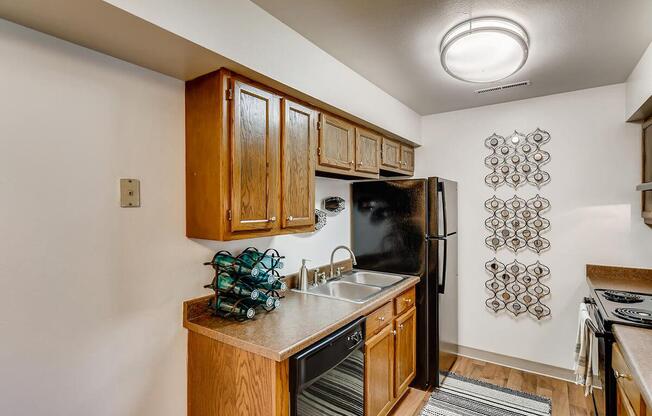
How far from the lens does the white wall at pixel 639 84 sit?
1956 mm

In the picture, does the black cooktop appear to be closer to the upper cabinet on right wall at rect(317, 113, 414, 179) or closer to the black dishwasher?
the black dishwasher

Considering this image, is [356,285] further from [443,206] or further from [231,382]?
[231,382]

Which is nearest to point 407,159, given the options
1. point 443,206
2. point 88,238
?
point 443,206

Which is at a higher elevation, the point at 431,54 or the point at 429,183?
the point at 431,54

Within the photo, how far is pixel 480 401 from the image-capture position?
2488mm

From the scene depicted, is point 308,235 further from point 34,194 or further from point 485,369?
point 485,369

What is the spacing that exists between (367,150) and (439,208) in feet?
2.42

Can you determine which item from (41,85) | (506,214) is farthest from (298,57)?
(506,214)

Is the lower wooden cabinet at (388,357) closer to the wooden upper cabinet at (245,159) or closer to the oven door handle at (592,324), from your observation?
the wooden upper cabinet at (245,159)

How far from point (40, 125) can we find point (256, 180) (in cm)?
85

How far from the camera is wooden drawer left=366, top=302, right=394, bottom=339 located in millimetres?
1958

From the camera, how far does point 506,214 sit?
2988mm

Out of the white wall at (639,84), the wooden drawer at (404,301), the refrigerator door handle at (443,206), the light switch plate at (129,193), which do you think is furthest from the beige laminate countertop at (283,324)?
the white wall at (639,84)

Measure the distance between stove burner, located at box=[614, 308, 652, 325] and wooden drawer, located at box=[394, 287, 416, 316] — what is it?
1176 mm
